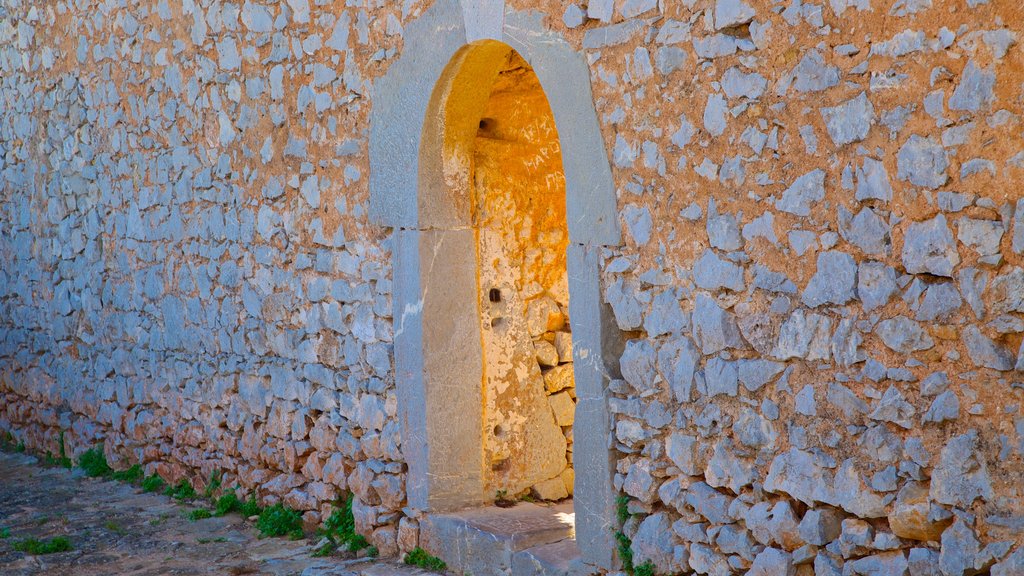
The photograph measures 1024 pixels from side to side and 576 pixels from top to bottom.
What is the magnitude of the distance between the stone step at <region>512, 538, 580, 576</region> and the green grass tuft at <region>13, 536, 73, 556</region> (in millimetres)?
2629

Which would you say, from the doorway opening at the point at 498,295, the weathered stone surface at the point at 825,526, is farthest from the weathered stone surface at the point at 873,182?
the doorway opening at the point at 498,295

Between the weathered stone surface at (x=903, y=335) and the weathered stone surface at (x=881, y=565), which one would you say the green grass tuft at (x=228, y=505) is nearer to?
the weathered stone surface at (x=881, y=565)

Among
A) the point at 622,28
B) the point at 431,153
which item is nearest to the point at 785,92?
the point at 622,28

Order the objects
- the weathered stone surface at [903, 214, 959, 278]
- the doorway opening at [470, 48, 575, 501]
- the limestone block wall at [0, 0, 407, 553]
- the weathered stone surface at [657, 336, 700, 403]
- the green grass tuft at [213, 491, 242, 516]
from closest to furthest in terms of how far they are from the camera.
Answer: the weathered stone surface at [903, 214, 959, 278] < the weathered stone surface at [657, 336, 700, 403] < the doorway opening at [470, 48, 575, 501] < the limestone block wall at [0, 0, 407, 553] < the green grass tuft at [213, 491, 242, 516]

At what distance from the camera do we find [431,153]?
490 centimetres

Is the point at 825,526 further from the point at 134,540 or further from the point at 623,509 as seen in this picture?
the point at 134,540

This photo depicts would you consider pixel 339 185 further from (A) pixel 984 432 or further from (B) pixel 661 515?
(A) pixel 984 432

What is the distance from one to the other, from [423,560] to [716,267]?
216cm

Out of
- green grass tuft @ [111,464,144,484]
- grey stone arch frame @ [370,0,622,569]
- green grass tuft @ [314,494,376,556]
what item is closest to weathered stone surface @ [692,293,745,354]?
grey stone arch frame @ [370,0,622,569]

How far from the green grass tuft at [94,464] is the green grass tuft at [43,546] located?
1.70 meters

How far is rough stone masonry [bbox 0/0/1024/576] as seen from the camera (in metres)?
2.90

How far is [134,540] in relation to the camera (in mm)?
Result: 5785

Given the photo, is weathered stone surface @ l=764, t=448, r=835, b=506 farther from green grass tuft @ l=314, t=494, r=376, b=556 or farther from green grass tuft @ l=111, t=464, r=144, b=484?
green grass tuft @ l=111, t=464, r=144, b=484

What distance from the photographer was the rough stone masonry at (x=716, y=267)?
2.90m
